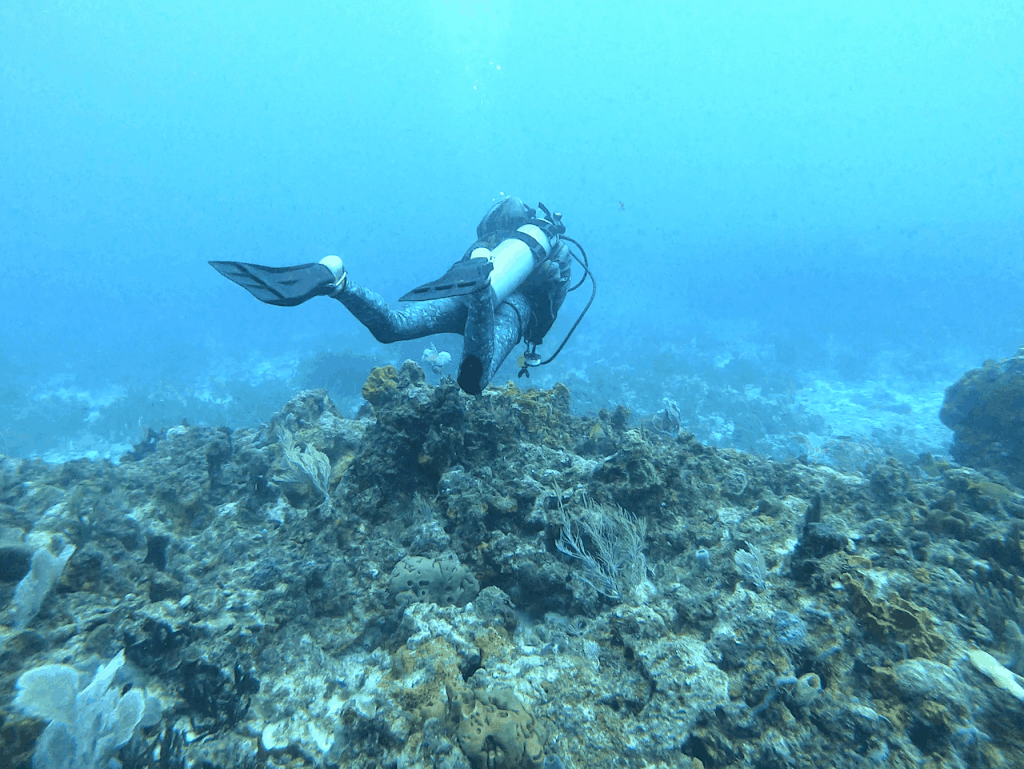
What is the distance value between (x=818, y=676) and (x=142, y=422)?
2484cm

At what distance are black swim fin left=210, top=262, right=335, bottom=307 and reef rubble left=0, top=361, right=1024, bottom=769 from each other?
1.86 meters

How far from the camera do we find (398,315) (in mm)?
3957

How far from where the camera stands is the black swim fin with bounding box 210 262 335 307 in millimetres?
3039

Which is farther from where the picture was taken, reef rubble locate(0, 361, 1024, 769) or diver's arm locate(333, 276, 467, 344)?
diver's arm locate(333, 276, 467, 344)

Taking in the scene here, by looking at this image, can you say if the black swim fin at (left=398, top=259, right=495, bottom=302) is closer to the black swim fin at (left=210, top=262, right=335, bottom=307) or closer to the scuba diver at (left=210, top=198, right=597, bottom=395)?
the scuba diver at (left=210, top=198, right=597, bottom=395)

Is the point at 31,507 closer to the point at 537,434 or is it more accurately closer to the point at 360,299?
the point at 360,299

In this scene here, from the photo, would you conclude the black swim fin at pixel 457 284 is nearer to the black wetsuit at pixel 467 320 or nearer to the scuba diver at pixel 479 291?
the scuba diver at pixel 479 291

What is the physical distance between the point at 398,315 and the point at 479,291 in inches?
35.2

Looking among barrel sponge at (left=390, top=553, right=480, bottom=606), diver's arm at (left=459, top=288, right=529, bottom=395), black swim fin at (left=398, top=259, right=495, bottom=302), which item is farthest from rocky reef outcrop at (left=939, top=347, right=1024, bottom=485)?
black swim fin at (left=398, top=259, right=495, bottom=302)

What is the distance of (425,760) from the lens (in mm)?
2262

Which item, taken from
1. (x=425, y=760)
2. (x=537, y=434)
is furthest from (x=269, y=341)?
(x=425, y=760)

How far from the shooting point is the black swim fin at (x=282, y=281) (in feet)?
9.97

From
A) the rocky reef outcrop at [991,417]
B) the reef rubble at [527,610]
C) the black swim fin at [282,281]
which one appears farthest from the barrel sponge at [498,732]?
the rocky reef outcrop at [991,417]

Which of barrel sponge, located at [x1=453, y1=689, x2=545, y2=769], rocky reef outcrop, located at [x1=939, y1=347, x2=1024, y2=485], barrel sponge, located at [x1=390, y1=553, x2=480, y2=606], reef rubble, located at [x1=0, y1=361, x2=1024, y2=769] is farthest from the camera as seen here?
rocky reef outcrop, located at [x1=939, y1=347, x2=1024, y2=485]
